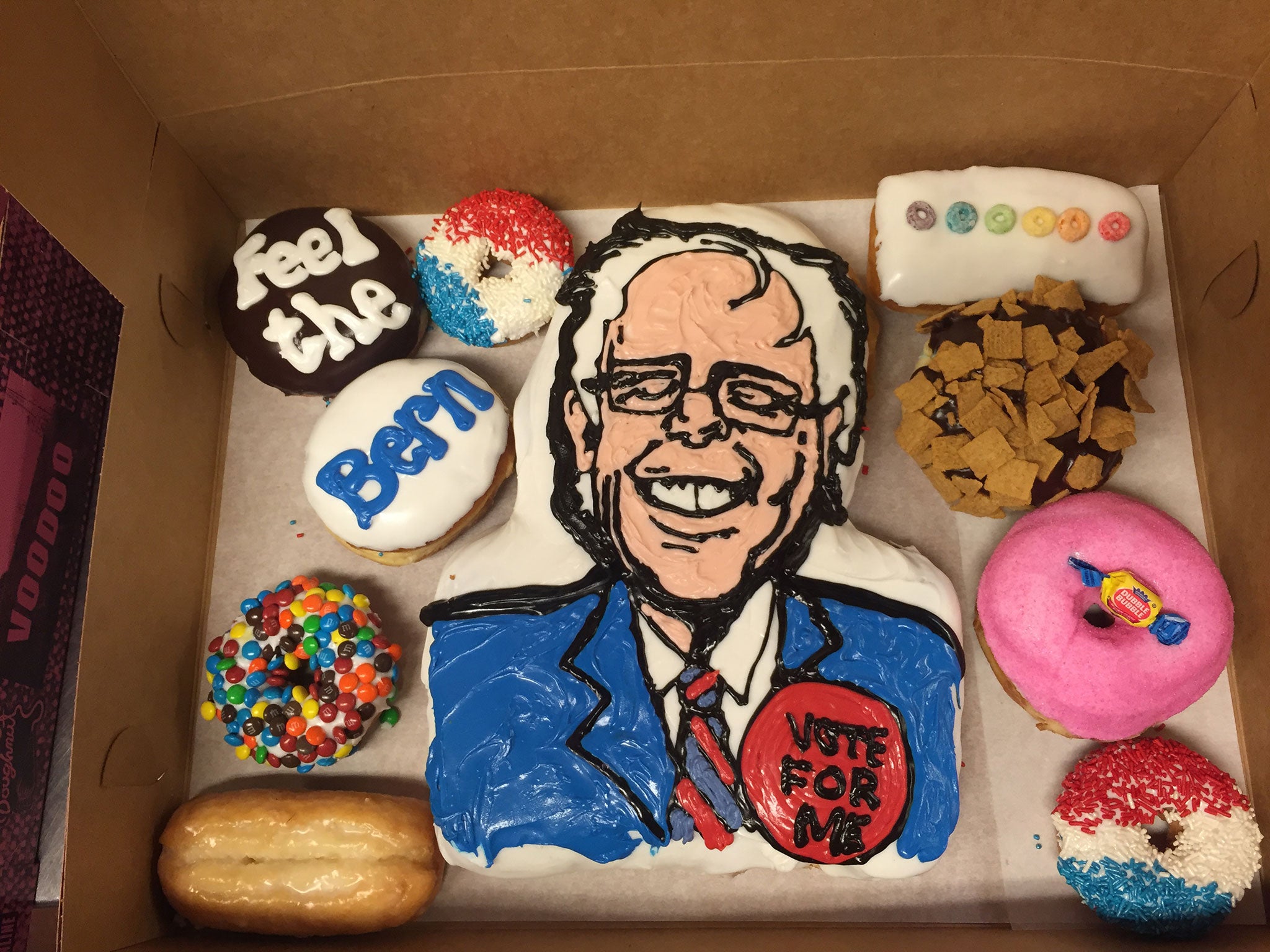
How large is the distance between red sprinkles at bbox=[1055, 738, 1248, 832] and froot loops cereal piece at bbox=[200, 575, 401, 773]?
1.77m

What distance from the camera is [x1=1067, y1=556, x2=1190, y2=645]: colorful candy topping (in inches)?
75.8

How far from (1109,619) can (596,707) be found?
1.28 metres

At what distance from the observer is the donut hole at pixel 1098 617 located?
2143mm

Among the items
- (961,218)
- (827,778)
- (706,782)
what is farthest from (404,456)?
(961,218)

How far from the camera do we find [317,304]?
2377mm

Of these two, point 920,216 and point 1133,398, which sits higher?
point 920,216

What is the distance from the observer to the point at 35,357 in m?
2.02

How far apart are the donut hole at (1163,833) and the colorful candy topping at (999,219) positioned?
1.52 meters

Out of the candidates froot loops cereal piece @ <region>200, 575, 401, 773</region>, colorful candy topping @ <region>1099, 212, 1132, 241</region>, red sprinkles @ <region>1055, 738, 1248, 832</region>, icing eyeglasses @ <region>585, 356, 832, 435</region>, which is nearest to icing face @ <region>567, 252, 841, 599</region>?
icing eyeglasses @ <region>585, 356, 832, 435</region>

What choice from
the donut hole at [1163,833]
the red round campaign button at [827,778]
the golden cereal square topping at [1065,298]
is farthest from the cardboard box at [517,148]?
the golden cereal square topping at [1065,298]

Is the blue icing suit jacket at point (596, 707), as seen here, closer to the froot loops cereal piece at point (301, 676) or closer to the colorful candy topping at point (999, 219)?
the froot loops cereal piece at point (301, 676)

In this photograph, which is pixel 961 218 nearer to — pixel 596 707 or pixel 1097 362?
pixel 1097 362

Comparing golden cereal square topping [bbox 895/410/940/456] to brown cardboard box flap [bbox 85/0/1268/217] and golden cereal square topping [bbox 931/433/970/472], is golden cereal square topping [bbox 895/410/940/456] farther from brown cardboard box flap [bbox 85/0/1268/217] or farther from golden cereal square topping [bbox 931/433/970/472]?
brown cardboard box flap [bbox 85/0/1268/217]

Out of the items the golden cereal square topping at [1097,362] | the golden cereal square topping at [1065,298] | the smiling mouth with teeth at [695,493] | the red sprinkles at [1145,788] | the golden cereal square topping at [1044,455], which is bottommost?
the red sprinkles at [1145,788]
